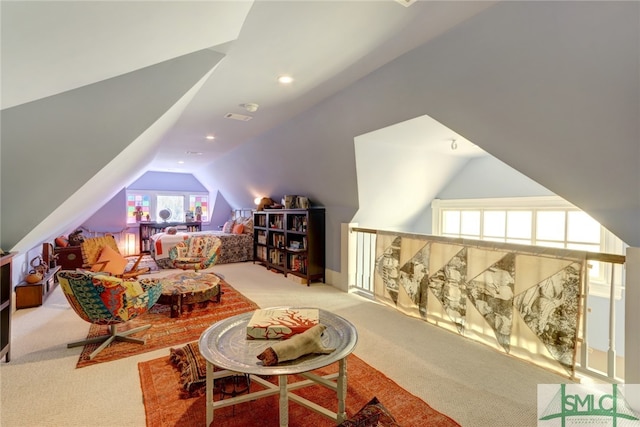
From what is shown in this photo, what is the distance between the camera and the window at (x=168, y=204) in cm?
866

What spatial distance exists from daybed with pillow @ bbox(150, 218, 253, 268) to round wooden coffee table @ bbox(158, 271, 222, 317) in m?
→ 2.37

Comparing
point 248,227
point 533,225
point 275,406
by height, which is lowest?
point 275,406

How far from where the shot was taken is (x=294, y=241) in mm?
5430

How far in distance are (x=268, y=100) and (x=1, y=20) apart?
266 centimetres

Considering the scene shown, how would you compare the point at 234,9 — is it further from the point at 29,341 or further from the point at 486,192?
the point at 486,192

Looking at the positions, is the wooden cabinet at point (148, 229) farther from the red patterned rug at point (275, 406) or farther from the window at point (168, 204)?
the red patterned rug at point (275, 406)

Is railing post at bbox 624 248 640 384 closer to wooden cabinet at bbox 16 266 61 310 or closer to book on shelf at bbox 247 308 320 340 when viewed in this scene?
book on shelf at bbox 247 308 320 340

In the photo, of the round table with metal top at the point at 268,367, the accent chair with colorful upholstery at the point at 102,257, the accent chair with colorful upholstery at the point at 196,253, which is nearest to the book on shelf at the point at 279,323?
the round table with metal top at the point at 268,367

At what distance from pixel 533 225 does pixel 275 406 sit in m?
4.48

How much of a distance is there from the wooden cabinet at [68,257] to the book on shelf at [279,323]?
525cm

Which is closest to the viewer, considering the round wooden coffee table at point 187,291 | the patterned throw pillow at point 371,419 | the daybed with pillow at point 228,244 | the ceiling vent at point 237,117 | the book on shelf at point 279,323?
the patterned throw pillow at point 371,419

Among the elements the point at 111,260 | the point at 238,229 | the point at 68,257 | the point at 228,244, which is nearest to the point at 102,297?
the point at 111,260

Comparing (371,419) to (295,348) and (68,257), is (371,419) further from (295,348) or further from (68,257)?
(68,257)

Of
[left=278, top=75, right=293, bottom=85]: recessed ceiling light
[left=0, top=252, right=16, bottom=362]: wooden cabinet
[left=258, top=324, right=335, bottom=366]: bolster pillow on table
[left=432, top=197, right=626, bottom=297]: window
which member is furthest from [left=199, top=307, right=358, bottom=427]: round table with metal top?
[left=432, top=197, right=626, bottom=297]: window
